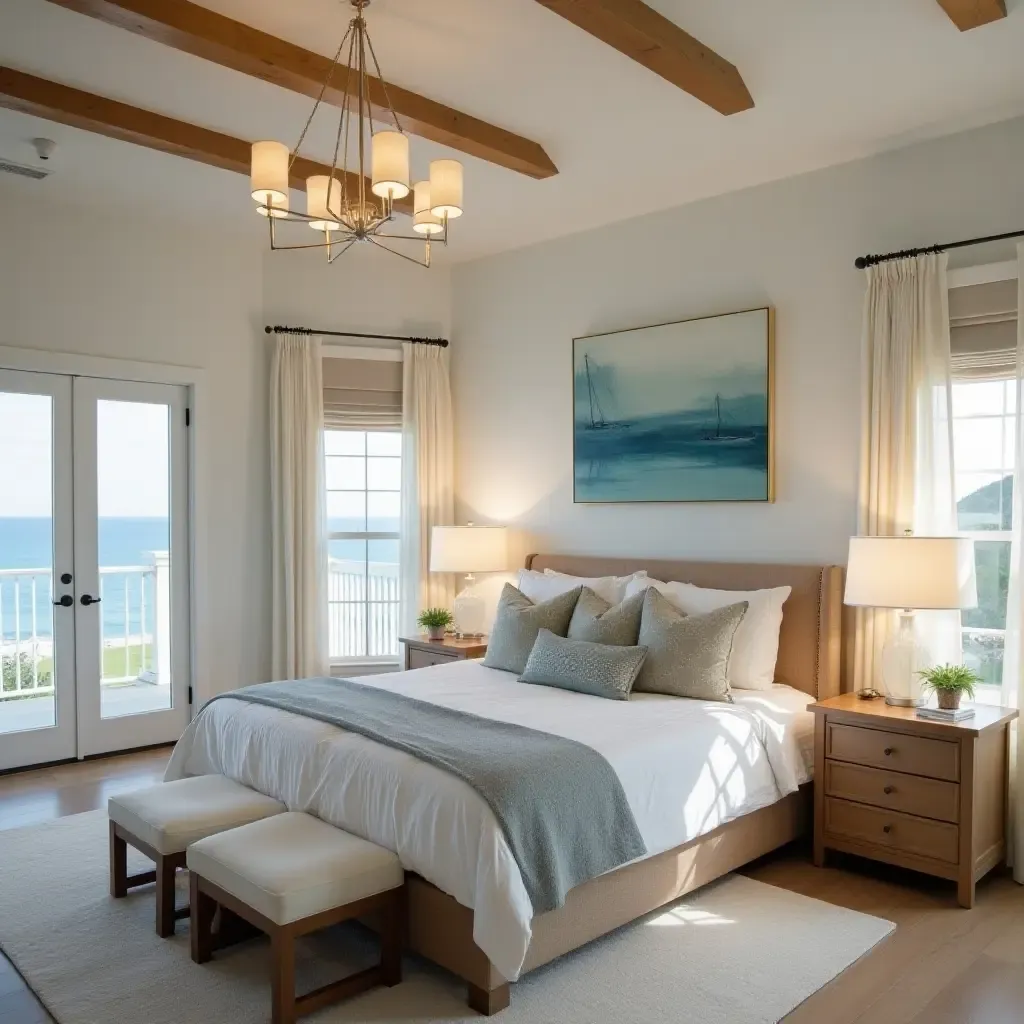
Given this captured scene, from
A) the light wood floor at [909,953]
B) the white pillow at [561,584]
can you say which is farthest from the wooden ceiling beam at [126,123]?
the light wood floor at [909,953]

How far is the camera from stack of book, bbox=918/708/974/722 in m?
3.38

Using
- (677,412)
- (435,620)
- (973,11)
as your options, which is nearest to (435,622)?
(435,620)

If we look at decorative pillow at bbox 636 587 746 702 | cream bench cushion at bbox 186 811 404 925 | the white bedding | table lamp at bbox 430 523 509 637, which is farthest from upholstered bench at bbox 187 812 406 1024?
table lamp at bbox 430 523 509 637

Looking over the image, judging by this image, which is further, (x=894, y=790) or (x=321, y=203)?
(x=894, y=790)

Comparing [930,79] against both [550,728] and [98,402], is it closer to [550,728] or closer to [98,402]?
[550,728]

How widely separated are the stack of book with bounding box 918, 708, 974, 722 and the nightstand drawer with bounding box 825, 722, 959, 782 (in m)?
0.08

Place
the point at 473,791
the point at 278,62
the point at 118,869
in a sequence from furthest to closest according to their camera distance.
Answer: the point at 118,869, the point at 278,62, the point at 473,791

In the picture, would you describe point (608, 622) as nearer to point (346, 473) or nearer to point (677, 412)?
point (677, 412)

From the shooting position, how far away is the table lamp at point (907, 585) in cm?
346

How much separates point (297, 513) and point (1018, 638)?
12.8 ft

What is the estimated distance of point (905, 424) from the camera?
3.89 m

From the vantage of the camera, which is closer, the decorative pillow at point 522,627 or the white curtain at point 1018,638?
the white curtain at point 1018,638

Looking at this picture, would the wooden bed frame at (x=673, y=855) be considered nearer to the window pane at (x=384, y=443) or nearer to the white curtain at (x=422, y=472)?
the white curtain at (x=422, y=472)

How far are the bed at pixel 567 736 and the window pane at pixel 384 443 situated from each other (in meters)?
2.03
